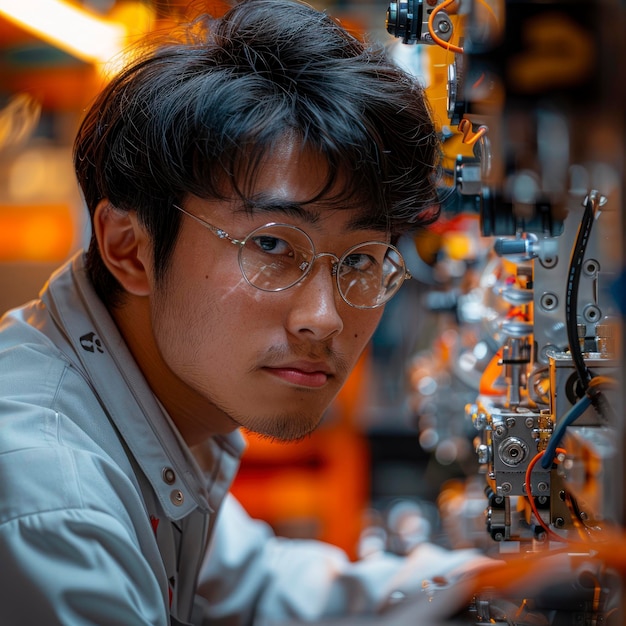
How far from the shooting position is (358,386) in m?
3.47

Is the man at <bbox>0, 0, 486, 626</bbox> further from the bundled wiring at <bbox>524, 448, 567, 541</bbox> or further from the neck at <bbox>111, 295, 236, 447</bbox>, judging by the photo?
the bundled wiring at <bbox>524, 448, 567, 541</bbox>

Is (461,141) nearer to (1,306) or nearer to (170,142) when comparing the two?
(170,142)

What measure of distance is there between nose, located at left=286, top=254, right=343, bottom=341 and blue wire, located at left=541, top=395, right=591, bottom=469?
0.36m

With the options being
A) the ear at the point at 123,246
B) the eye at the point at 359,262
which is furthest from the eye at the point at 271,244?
the ear at the point at 123,246

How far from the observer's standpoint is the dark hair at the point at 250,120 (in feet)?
4.18

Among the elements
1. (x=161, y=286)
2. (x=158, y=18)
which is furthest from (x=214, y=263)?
(x=158, y=18)

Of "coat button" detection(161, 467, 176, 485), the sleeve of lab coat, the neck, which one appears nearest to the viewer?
"coat button" detection(161, 467, 176, 485)

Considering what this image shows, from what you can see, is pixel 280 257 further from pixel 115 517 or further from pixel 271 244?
pixel 115 517

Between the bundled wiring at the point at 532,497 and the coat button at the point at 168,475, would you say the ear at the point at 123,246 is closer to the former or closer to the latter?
the coat button at the point at 168,475

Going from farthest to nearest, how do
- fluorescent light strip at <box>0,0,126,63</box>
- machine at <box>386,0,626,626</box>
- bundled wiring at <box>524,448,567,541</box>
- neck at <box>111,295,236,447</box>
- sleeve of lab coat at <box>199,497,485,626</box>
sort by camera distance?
fluorescent light strip at <box>0,0,126,63</box>
sleeve of lab coat at <box>199,497,485,626</box>
neck at <box>111,295,236,447</box>
bundled wiring at <box>524,448,567,541</box>
machine at <box>386,0,626,626</box>

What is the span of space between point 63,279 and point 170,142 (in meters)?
0.32

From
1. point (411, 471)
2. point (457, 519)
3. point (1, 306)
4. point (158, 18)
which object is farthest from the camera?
point (411, 471)

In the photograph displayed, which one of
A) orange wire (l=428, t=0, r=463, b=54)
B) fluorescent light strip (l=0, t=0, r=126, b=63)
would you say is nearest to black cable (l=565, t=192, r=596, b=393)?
orange wire (l=428, t=0, r=463, b=54)

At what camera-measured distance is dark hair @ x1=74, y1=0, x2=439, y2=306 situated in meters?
1.27
